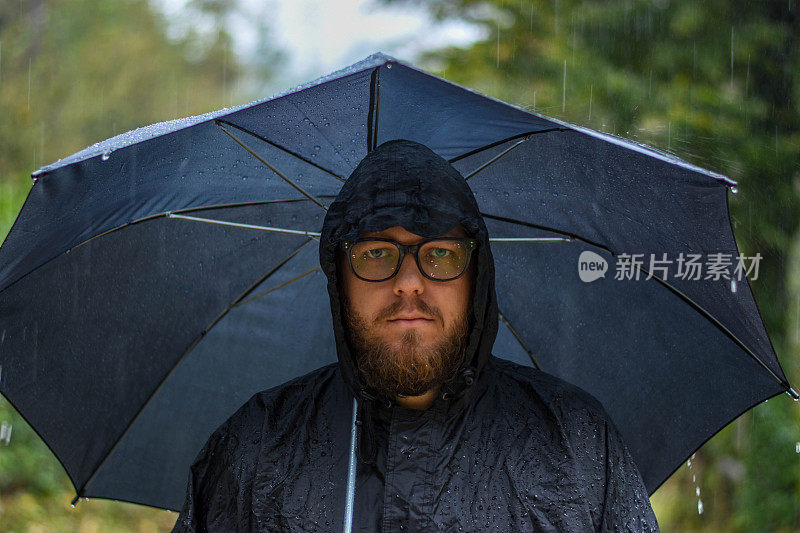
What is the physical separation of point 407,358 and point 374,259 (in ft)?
0.93

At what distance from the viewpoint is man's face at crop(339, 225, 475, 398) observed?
2.22 m

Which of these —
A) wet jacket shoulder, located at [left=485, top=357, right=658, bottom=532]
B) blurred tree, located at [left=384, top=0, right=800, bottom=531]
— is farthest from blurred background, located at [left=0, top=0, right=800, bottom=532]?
wet jacket shoulder, located at [left=485, top=357, right=658, bottom=532]

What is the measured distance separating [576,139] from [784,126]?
14.8 feet

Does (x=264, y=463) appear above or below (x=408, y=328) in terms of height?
below

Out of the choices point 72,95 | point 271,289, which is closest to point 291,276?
point 271,289

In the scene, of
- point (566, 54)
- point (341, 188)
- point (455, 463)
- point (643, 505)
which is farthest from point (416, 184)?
point (566, 54)

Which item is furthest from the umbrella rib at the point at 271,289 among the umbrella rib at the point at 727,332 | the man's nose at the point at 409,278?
the umbrella rib at the point at 727,332

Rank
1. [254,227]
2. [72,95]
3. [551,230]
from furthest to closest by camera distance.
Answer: [72,95], [254,227], [551,230]

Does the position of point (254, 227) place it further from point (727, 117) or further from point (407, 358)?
point (727, 117)

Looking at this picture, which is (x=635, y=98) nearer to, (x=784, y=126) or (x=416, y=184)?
(x=784, y=126)

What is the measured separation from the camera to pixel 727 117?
239 inches

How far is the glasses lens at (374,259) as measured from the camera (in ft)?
7.36

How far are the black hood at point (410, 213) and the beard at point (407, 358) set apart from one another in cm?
→ 5

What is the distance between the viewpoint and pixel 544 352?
2891mm
